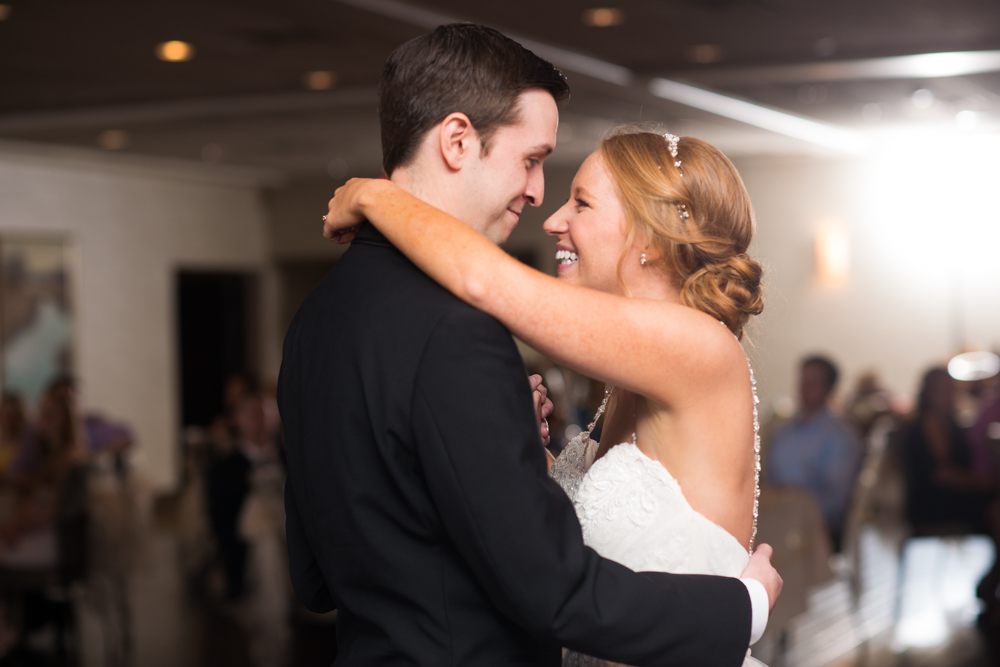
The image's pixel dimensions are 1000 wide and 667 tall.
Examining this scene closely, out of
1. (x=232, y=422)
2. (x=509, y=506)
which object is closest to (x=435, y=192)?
(x=509, y=506)

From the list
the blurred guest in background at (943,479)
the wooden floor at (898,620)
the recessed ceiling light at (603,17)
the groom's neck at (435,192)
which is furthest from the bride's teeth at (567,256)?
the blurred guest in background at (943,479)

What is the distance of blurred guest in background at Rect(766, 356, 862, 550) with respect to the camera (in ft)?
18.1

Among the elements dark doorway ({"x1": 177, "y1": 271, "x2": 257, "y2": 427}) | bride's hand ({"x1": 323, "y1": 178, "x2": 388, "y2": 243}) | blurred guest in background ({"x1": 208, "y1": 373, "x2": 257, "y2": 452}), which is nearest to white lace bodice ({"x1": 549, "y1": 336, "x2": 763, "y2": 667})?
bride's hand ({"x1": 323, "y1": 178, "x2": 388, "y2": 243})

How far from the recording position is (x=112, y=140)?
9367mm

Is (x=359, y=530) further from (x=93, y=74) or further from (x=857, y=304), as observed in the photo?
(x=857, y=304)

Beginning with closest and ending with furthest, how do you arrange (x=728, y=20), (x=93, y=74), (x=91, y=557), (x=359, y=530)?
(x=359, y=530) → (x=91, y=557) → (x=728, y=20) → (x=93, y=74)

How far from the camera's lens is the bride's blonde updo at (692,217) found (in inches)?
57.0

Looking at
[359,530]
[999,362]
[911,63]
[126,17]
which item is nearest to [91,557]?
[126,17]

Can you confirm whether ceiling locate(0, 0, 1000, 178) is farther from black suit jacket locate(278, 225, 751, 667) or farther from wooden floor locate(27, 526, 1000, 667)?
black suit jacket locate(278, 225, 751, 667)

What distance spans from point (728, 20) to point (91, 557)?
15.1 feet

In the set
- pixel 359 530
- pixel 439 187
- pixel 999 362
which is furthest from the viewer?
pixel 999 362

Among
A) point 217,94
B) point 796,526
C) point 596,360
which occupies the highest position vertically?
point 217,94

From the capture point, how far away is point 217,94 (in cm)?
751

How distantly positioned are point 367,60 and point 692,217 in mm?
5361
